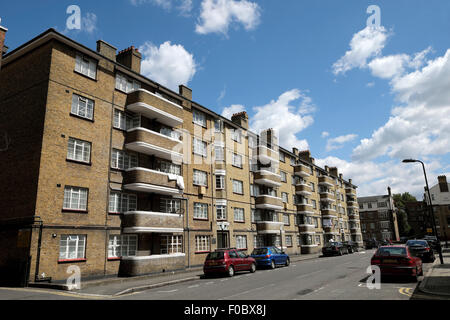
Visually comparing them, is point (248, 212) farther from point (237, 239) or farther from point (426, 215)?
point (426, 215)

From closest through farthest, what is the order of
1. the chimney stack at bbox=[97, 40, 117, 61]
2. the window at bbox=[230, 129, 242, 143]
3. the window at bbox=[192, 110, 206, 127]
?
1. the chimney stack at bbox=[97, 40, 117, 61]
2. the window at bbox=[192, 110, 206, 127]
3. the window at bbox=[230, 129, 242, 143]

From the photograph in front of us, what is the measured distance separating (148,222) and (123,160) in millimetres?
4327

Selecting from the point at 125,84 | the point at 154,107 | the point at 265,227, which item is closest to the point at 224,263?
the point at 154,107

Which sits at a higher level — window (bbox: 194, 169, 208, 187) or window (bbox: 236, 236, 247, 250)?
window (bbox: 194, 169, 208, 187)

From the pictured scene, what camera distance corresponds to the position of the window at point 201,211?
2683cm

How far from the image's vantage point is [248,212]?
3366cm

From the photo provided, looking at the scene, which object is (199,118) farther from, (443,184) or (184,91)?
(443,184)

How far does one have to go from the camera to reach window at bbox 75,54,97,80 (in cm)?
1992

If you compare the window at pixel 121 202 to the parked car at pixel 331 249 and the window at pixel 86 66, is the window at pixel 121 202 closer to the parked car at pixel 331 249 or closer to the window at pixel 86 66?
the window at pixel 86 66

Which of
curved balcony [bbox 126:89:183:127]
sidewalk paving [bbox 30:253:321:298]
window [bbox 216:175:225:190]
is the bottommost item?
sidewalk paving [bbox 30:253:321:298]

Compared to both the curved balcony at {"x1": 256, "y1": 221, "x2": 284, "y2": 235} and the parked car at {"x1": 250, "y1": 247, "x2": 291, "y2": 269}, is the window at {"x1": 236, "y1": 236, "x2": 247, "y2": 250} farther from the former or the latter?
the parked car at {"x1": 250, "y1": 247, "x2": 291, "y2": 269}

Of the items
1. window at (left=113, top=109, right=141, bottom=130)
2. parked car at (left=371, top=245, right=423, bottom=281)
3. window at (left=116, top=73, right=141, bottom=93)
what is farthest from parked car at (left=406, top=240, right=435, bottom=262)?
window at (left=116, top=73, right=141, bottom=93)

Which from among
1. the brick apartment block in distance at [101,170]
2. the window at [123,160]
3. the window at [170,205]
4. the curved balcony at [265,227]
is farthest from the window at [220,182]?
the window at [123,160]

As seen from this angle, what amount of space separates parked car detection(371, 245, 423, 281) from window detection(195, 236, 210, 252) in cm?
1521
